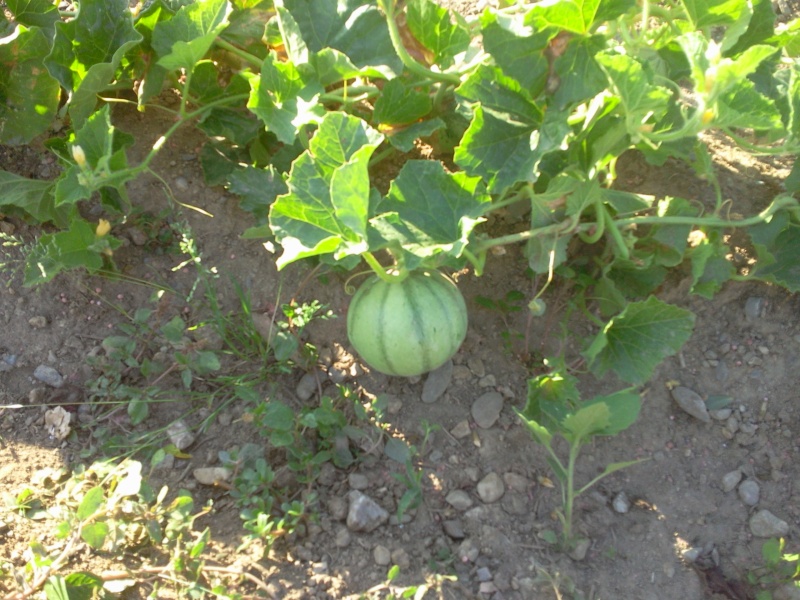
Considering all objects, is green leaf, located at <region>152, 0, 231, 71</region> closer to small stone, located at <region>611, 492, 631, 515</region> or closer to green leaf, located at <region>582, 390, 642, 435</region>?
green leaf, located at <region>582, 390, 642, 435</region>

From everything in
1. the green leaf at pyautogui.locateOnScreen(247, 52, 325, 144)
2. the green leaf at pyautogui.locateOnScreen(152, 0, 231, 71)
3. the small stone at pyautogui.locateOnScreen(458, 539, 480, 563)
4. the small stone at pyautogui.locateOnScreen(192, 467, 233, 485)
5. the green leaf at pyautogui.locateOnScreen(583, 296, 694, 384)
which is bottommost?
the small stone at pyautogui.locateOnScreen(458, 539, 480, 563)

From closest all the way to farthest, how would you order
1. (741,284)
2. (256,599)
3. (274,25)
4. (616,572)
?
(256,599)
(616,572)
(274,25)
(741,284)

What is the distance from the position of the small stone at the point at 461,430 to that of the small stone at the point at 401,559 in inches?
16.8

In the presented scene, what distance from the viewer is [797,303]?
2.48 m

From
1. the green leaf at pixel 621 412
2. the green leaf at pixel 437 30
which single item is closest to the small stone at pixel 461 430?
the green leaf at pixel 621 412

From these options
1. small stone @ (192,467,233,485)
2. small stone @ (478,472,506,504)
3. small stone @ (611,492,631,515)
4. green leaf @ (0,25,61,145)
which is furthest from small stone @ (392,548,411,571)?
green leaf @ (0,25,61,145)

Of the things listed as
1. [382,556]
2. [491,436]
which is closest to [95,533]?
[382,556]

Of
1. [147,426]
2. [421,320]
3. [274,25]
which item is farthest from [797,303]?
[147,426]

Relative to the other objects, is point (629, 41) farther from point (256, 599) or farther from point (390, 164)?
point (256, 599)

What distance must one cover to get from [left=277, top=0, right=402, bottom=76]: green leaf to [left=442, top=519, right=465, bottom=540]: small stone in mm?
1345

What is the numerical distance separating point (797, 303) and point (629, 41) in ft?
3.77

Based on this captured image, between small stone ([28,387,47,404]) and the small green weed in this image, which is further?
small stone ([28,387,47,404])

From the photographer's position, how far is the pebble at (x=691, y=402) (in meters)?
2.34

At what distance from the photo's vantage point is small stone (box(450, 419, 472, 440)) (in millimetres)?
2297
